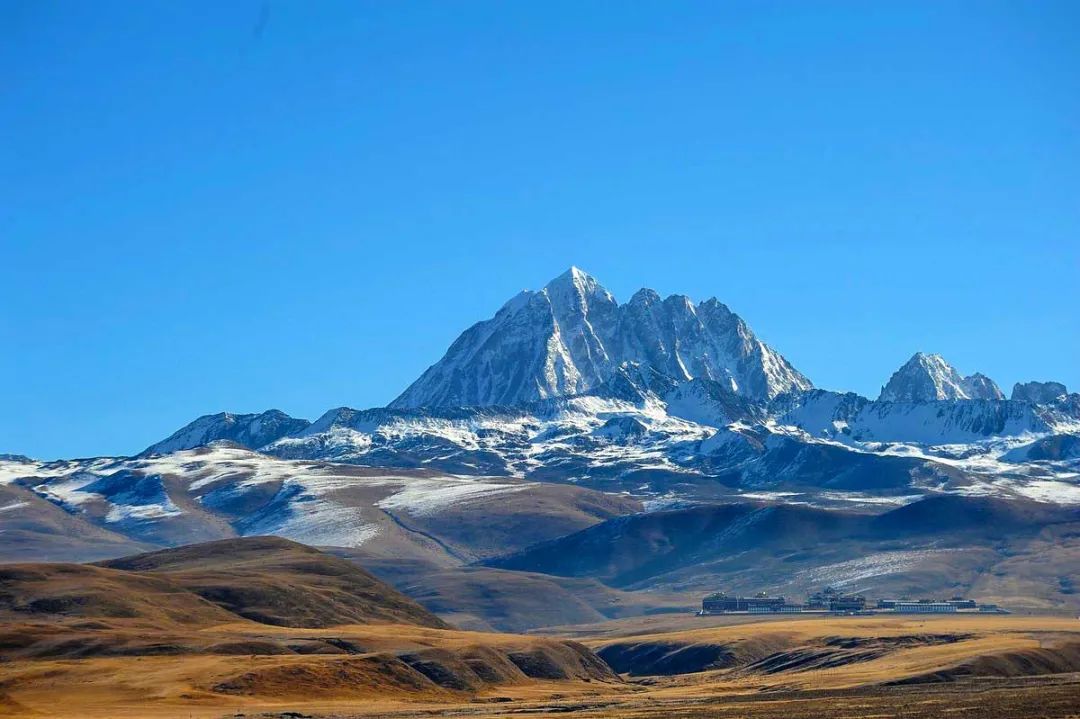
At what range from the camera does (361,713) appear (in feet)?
542

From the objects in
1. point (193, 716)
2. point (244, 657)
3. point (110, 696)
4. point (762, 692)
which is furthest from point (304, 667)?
point (762, 692)

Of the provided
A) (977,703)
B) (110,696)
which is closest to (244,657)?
(110,696)

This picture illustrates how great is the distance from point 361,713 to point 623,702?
3198 centimetres

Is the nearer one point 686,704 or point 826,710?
point 826,710

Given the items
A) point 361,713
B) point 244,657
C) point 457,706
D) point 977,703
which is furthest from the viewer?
point 244,657

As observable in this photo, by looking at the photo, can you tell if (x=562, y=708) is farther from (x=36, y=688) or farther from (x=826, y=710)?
(x=36, y=688)

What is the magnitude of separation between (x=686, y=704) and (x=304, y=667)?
145 feet

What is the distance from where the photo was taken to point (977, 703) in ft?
488

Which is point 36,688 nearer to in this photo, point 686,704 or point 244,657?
point 244,657

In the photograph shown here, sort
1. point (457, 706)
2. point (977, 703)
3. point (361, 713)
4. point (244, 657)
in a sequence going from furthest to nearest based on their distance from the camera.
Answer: point (244, 657) < point (457, 706) < point (361, 713) < point (977, 703)

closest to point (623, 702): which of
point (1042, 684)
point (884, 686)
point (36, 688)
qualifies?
point (884, 686)

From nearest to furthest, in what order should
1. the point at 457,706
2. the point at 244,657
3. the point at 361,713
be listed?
1. the point at 361,713
2. the point at 457,706
3. the point at 244,657

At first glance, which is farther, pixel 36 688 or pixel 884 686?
pixel 884 686

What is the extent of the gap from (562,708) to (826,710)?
109 feet
